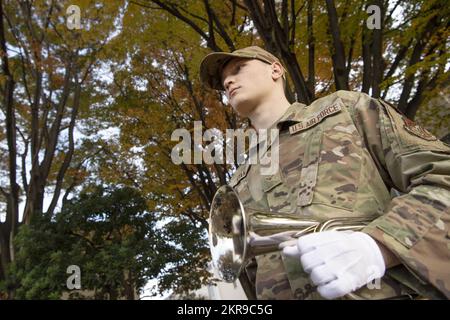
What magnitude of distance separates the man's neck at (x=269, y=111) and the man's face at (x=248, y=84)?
0.09 ft

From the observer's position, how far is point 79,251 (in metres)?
8.98

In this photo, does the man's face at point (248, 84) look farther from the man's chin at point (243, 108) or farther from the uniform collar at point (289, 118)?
the uniform collar at point (289, 118)

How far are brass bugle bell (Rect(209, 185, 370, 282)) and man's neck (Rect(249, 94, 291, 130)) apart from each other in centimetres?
58

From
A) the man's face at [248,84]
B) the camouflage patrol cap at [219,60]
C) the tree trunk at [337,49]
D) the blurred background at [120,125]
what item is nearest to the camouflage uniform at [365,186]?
the man's face at [248,84]

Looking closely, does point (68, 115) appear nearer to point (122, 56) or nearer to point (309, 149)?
point (122, 56)

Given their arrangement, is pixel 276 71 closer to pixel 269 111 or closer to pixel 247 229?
pixel 269 111

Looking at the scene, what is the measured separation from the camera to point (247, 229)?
56.7 inches

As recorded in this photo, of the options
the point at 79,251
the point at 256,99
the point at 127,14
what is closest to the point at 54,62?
the point at 127,14

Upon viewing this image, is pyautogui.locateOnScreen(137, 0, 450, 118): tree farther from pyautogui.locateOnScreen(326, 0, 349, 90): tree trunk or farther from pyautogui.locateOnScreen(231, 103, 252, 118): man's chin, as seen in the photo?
pyautogui.locateOnScreen(231, 103, 252, 118): man's chin

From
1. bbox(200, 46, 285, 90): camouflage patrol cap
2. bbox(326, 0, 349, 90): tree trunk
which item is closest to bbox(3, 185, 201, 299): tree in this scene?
bbox(326, 0, 349, 90): tree trunk

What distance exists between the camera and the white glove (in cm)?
121

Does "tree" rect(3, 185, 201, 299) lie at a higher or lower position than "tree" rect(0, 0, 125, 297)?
lower

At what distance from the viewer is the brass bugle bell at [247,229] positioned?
1.40m
